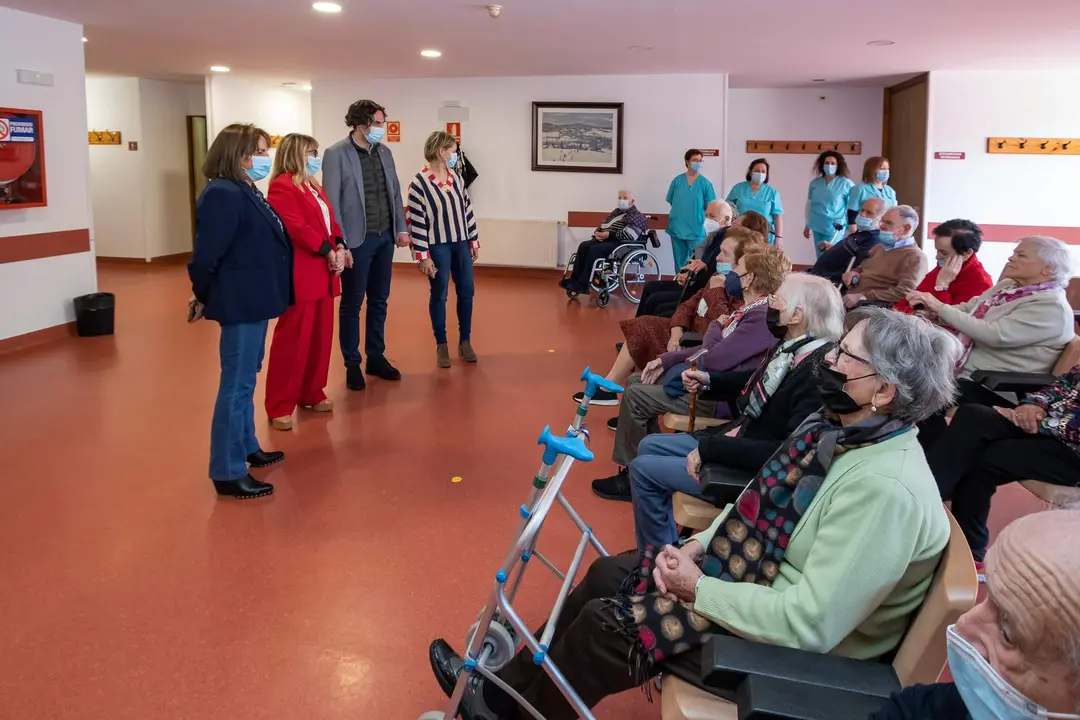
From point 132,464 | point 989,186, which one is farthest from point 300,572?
point 989,186

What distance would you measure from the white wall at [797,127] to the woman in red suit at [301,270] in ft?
29.0

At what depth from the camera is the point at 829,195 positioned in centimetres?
880

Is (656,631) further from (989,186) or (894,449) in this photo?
(989,186)

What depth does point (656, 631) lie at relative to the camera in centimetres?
163

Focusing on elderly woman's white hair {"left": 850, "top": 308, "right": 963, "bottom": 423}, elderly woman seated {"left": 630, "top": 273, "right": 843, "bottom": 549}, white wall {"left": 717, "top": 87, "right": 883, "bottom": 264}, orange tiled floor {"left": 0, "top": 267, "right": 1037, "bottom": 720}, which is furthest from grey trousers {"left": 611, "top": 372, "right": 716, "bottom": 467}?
white wall {"left": 717, "top": 87, "right": 883, "bottom": 264}

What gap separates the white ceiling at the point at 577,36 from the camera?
6.36 metres

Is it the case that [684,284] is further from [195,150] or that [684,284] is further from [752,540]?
[195,150]

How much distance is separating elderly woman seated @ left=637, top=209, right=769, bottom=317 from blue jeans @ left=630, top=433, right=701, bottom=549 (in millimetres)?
2598

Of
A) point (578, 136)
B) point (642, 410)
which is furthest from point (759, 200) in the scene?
point (642, 410)

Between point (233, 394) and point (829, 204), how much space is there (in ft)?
22.8

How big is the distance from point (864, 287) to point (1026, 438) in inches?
87.9

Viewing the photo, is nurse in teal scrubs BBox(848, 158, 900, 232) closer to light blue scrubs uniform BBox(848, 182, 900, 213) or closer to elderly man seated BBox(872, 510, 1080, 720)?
light blue scrubs uniform BBox(848, 182, 900, 213)

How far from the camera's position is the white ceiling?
636 centimetres

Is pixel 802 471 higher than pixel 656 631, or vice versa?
pixel 802 471
